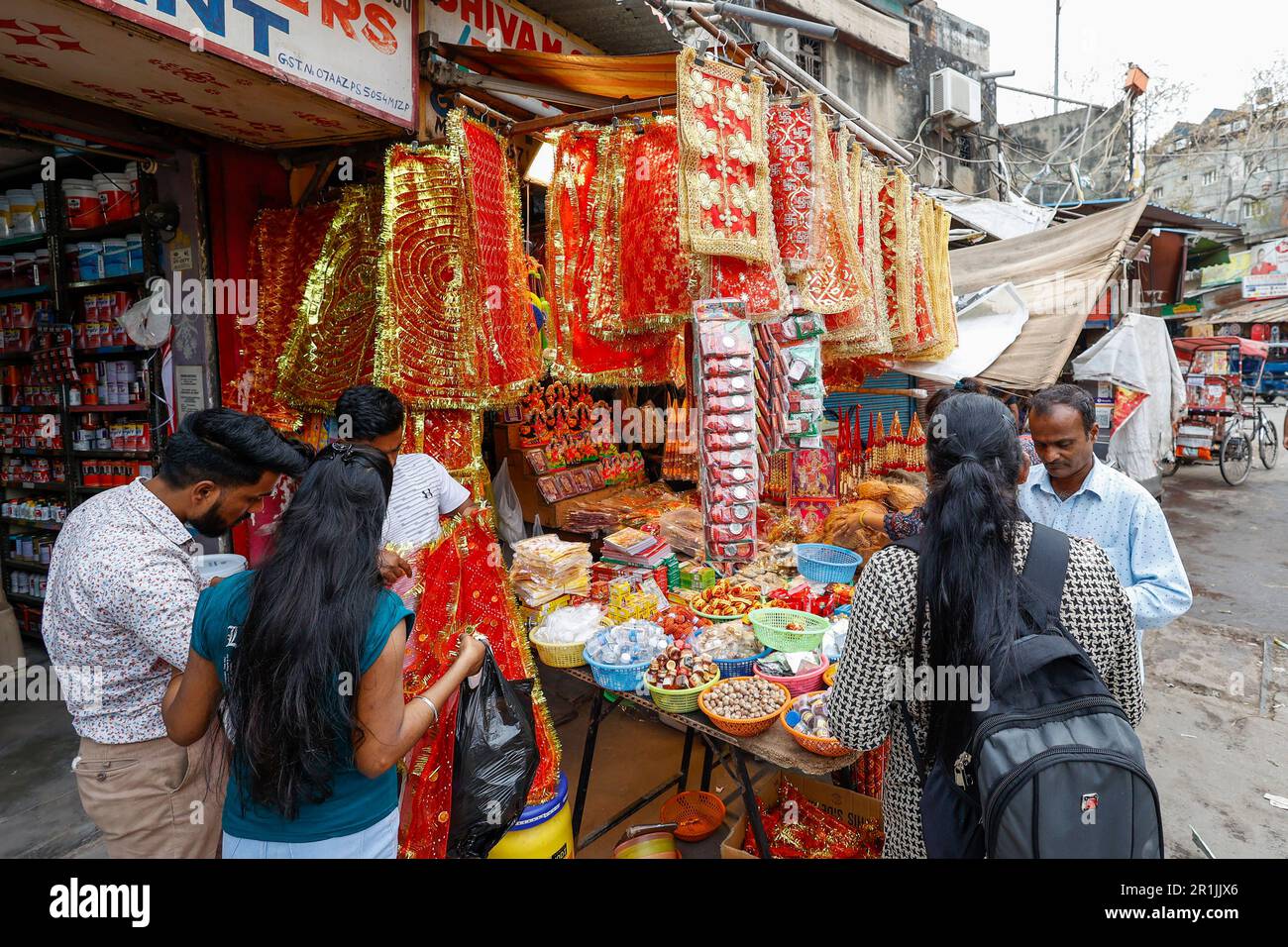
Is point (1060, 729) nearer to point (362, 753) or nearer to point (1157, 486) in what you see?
point (362, 753)

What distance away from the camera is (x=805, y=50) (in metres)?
9.61

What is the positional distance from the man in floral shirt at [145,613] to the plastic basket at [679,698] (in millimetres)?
A: 1367

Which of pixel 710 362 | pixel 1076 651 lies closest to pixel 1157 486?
pixel 710 362

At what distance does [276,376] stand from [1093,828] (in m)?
3.38

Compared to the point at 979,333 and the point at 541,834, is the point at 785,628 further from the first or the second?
the point at 979,333

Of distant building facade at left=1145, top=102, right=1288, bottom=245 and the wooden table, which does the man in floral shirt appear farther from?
distant building facade at left=1145, top=102, right=1288, bottom=245

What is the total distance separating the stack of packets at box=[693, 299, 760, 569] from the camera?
2.50 m

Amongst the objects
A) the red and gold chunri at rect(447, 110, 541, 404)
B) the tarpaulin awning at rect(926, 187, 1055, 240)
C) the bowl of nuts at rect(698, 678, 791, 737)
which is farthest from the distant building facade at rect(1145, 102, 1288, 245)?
the bowl of nuts at rect(698, 678, 791, 737)

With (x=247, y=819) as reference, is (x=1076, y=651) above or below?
above

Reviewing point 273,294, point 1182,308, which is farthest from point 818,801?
point 1182,308

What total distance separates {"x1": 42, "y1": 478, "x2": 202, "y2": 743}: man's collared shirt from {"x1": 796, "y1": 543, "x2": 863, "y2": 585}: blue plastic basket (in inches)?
114

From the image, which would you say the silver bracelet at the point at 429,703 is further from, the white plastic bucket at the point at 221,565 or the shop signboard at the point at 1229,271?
the shop signboard at the point at 1229,271

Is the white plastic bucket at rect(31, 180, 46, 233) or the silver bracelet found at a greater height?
the white plastic bucket at rect(31, 180, 46, 233)

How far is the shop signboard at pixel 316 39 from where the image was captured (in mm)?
1968
